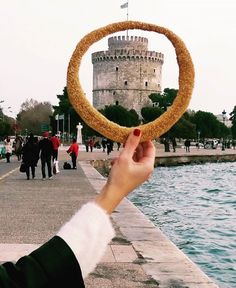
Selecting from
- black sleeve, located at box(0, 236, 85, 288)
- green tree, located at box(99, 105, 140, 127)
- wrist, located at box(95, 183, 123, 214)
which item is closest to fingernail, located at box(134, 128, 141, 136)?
wrist, located at box(95, 183, 123, 214)

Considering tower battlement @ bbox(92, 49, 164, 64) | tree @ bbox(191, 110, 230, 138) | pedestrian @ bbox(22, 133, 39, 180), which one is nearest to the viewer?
pedestrian @ bbox(22, 133, 39, 180)

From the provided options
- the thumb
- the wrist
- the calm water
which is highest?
the thumb

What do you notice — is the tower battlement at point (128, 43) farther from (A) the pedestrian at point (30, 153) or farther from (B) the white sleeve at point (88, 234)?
(B) the white sleeve at point (88, 234)

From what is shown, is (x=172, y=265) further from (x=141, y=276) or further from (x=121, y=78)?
(x=121, y=78)

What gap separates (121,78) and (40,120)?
16.3 metres

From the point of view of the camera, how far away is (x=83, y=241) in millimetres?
1470

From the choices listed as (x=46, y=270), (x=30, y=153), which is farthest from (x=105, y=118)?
(x=30, y=153)

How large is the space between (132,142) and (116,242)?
605cm

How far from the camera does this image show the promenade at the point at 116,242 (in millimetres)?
5609

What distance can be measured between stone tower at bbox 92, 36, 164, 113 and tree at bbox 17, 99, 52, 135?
9.19m

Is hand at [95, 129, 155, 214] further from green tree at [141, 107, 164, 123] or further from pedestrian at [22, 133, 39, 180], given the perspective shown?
pedestrian at [22, 133, 39, 180]

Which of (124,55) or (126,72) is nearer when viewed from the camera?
(124,55)

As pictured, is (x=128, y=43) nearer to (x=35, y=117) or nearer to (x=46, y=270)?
(x=35, y=117)

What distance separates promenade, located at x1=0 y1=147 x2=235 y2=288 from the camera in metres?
5.61
